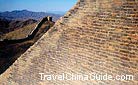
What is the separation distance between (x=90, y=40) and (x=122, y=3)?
48.6 inches

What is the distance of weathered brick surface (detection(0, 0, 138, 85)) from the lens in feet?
16.4

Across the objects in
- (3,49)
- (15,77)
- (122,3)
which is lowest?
(3,49)

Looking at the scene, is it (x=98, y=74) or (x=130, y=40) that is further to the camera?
(x=98, y=74)

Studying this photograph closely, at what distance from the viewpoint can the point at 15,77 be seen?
805 cm

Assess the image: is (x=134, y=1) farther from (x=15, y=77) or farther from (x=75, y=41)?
(x=15, y=77)

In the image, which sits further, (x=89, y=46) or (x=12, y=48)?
(x=12, y=48)

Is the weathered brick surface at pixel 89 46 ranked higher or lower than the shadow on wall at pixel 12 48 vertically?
higher

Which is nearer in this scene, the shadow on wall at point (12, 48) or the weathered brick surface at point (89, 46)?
the weathered brick surface at point (89, 46)

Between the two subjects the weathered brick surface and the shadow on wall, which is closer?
the weathered brick surface

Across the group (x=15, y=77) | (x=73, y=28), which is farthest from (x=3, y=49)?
(x=73, y=28)

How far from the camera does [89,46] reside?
19.5 feet

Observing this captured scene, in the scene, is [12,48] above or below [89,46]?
below

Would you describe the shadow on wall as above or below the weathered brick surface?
below

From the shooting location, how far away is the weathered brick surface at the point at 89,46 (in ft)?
16.4
